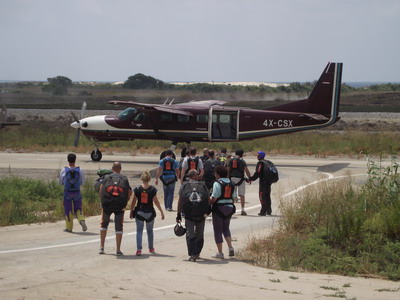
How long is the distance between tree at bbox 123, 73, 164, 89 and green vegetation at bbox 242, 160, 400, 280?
8542 centimetres

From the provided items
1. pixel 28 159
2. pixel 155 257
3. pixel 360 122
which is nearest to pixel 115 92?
pixel 360 122

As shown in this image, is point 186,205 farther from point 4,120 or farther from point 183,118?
point 4,120

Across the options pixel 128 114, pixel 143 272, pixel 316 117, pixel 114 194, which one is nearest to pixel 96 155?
pixel 128 114

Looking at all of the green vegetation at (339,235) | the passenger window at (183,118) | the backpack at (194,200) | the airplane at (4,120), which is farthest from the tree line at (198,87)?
the backpack at (194,200)

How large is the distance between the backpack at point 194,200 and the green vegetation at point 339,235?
145 cm

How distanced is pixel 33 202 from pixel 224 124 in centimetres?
1233

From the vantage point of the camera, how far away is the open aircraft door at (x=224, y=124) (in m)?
31.2

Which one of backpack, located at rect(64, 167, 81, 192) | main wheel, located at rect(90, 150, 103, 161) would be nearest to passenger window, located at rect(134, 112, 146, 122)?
main wheel, located at rect(90, 150, 103, 161)

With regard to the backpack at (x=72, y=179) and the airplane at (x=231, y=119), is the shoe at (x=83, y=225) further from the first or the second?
the airplane at (x=231, y=119)

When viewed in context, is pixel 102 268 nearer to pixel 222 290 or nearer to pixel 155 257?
pixel 155 257

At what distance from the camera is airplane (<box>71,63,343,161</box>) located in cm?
3084

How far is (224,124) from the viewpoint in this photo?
31.2 meters

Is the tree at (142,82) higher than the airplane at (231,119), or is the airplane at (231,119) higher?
the tree at (142,82)

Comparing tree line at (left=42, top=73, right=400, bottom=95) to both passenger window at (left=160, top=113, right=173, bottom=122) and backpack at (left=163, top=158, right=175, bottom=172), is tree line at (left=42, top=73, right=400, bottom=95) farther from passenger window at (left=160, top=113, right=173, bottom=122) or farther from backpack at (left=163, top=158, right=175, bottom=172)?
backpack at (left=163, top=158, right=175, bottom=172)
